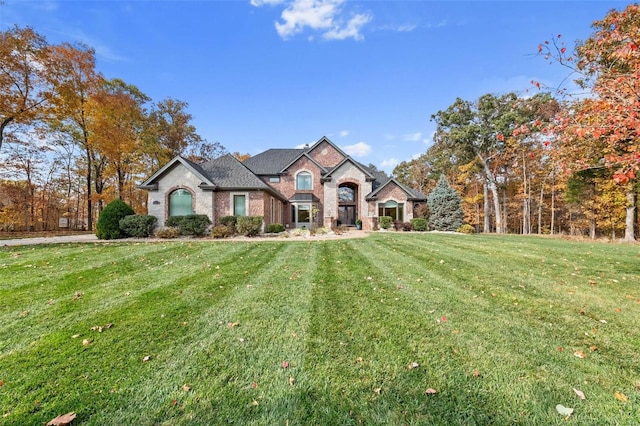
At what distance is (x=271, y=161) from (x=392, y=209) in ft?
41.8

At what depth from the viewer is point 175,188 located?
16.2 m

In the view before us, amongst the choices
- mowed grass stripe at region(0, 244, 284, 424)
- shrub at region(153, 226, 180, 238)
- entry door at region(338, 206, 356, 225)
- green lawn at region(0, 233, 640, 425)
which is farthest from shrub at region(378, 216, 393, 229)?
mowed grass stripe at region(0, 244, 284, 424)

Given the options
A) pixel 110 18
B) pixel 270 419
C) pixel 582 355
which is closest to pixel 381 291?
pixel 582 355

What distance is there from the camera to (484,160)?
26438mm

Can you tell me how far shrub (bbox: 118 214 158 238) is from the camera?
13938 millimetres

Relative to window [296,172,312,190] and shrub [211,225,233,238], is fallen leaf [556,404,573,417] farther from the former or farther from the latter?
window [296,172,312,190]

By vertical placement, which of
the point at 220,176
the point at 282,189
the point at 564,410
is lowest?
the point at 564,410

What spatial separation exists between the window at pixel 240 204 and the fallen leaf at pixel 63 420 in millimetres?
15420

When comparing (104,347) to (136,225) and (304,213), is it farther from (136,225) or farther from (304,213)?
(304,213)

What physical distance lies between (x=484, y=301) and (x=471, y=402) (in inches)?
107

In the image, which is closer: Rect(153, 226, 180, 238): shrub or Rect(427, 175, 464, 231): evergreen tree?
Rect(153, 226, 180, 238): shrub

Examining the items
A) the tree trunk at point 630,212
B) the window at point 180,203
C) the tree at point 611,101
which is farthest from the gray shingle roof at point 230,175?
the tree trunk at point 630,212

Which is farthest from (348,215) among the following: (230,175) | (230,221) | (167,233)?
(167,233)

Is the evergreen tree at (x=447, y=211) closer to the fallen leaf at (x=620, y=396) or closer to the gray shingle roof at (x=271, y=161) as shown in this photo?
the gray shingle roof at (x=271, y=161)
